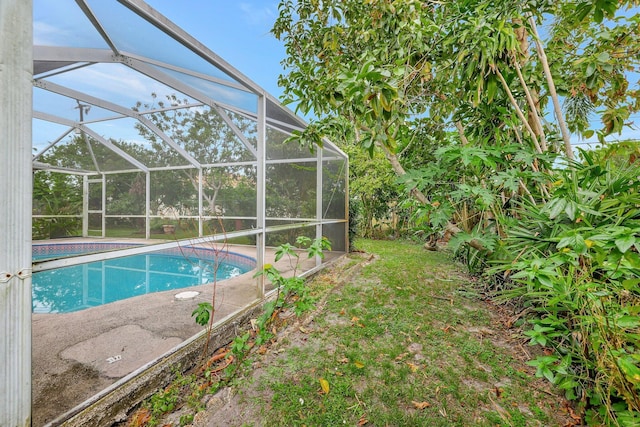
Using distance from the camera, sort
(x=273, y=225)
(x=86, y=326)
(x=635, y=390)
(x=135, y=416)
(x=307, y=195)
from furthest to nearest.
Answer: (x=307, y=195) → (x=273, y=225) → (x=86, y=326) → (x=135, y=416) → (x=635, y=390)

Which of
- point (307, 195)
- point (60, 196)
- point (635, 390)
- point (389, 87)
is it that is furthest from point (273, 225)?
point (60, 196)

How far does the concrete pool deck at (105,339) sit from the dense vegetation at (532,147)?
2367 mm

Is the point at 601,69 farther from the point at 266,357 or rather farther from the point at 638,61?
the point at 266,357

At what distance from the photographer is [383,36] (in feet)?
9.17

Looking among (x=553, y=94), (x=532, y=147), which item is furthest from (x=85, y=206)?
(x=553, y=94)

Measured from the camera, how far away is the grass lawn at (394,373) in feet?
5.75

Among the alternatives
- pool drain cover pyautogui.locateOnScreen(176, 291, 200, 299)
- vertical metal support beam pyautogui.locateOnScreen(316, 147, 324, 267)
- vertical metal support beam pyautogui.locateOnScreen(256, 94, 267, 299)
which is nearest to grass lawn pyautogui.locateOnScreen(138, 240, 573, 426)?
vertical metal support beam pyautogui.locateOnScreen(256, 94, 267, 299)

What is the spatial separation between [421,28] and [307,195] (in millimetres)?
3246

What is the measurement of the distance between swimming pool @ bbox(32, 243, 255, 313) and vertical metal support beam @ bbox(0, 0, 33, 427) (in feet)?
5.67

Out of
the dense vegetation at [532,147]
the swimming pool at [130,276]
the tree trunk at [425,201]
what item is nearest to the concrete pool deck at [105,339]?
the swimming pool at [130,276]

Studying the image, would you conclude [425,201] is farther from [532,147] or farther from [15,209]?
[15,209]

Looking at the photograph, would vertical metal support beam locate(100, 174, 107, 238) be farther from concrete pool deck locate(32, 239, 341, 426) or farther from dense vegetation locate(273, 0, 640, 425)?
dense vegetation locate(273, 0, 640, 425)

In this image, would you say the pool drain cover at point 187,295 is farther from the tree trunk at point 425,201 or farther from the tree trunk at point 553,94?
the tree trunk at point 553,94

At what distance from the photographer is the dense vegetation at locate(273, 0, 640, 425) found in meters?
1.26
